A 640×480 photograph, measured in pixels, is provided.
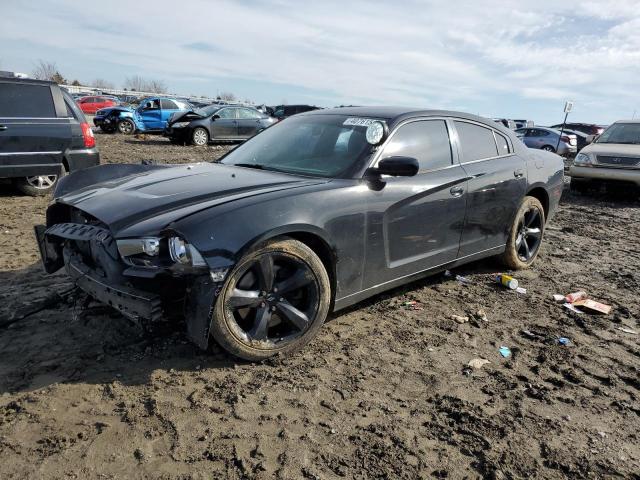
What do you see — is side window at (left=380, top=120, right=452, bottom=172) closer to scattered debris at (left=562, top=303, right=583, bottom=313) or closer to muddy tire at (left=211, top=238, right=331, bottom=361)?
muddy tire at (left=211, top=238, right=331, bottom=361)

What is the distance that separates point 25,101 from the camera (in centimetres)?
731

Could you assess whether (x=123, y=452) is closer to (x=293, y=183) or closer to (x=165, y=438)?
(x=165, y=438)

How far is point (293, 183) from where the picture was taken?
10.7 feet

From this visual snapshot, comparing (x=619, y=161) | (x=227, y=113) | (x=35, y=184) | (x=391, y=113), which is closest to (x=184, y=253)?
(x=391, y=113)

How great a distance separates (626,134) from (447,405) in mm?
10842

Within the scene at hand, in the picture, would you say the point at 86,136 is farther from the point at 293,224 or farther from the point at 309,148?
the point at 293,224

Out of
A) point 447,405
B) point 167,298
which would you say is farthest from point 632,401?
point 167,298

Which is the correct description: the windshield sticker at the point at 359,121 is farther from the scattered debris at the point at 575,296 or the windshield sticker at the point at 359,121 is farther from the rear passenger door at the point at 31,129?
the rear passenger door at the point at 31,129

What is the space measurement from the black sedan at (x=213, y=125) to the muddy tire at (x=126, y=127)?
14.1 feet

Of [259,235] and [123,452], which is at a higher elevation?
[259,235]

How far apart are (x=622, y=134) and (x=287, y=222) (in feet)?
36.2

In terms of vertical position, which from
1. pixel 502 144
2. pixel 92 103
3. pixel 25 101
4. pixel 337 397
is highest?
pixel 25 101

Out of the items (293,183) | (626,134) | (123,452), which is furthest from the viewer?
(626,134)

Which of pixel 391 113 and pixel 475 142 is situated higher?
pixel 391 113
